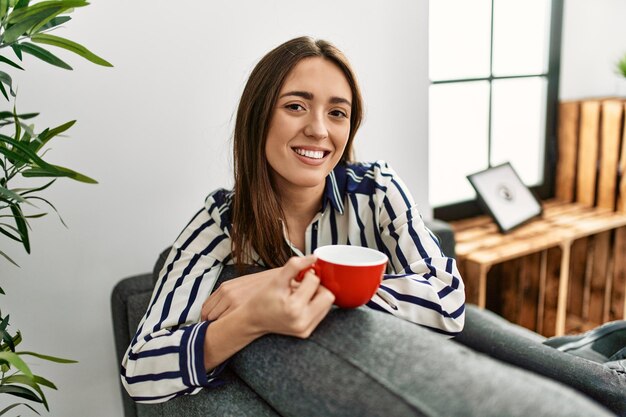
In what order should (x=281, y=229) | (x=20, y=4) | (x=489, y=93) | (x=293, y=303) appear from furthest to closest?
(x=489, y=93) → (x=281, y=229) → (x=20, y=4) → (x=293, y=303)

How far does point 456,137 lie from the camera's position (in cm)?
249

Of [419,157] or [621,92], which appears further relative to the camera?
[621,92]

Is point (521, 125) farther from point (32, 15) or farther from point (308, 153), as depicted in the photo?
point (32, 15)

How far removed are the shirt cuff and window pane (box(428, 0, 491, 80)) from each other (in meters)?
1.72

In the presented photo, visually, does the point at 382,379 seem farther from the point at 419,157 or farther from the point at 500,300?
the point at 500,300

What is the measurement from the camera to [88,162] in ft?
4.90

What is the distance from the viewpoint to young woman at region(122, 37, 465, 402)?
93 centimetres

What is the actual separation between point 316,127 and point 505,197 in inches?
56.9

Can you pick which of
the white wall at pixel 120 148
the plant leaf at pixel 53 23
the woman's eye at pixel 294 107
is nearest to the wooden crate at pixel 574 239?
the white wall at pixel 120 148

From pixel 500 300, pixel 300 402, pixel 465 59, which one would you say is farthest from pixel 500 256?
pixel 300 402

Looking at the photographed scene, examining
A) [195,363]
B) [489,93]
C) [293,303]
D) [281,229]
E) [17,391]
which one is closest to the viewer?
[293,303]

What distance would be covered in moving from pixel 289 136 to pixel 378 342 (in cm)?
60

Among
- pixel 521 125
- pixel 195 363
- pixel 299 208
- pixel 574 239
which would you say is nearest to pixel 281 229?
pixel 299 208

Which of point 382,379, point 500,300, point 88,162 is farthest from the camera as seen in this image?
point 500,300
